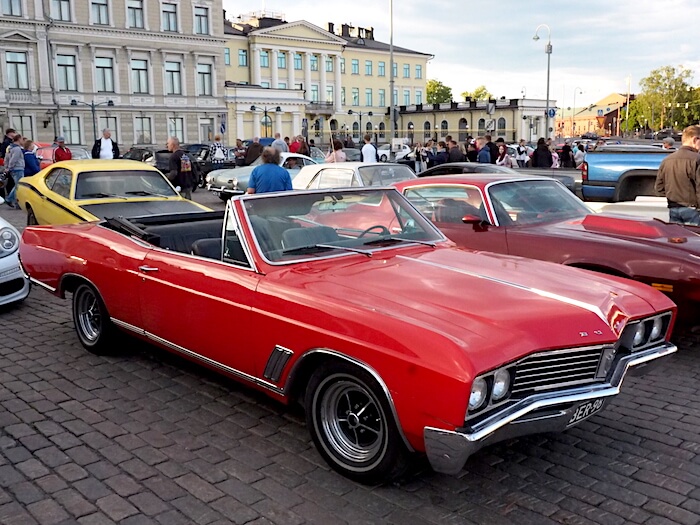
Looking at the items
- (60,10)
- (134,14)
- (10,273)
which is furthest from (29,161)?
(134,14)

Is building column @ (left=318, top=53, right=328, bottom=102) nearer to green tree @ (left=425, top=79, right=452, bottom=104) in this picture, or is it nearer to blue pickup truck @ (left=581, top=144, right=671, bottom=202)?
green tree @ (left=425, top=79, right=452, bottom=104)

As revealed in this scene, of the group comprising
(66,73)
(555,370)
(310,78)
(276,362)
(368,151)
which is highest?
(310,78)

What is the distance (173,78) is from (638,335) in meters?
59.6

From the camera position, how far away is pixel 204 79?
60500 millimetres

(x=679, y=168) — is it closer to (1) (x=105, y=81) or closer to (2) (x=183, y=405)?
(2) (x=183, y=405)

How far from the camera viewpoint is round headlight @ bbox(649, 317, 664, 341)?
4.12m

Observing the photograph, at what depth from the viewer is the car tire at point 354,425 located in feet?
11.2

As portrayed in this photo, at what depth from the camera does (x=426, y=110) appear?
8750cm

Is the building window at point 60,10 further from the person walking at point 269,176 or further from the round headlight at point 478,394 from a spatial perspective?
the round headlight at point 478,394

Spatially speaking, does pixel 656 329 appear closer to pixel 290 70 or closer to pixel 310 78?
pixel 290 70

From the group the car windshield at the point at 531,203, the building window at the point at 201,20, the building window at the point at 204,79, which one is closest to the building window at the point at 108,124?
the building window at the point at 204,79

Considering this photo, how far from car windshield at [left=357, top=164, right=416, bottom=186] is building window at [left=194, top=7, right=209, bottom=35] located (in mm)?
51929

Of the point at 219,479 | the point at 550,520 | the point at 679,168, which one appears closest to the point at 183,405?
the point at 219,479

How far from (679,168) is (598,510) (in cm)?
554
